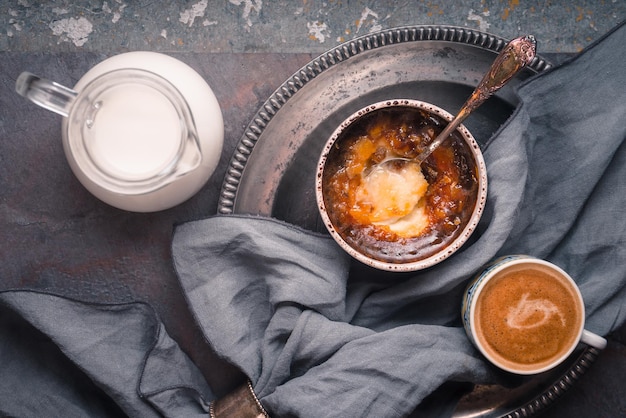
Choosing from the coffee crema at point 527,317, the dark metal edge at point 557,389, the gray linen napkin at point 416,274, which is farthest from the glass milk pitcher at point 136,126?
the dark metal edge at point 557,389

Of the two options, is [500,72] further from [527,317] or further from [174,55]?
[174,55]

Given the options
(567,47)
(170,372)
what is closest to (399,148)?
(567,47)

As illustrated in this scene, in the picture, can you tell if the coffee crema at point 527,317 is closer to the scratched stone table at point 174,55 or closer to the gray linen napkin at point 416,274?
the gray linen napkin at point 416,274

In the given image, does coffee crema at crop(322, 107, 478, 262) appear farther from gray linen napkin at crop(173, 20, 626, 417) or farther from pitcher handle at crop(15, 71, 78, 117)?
pitcher handle at crop(15, 71, 78, 117)

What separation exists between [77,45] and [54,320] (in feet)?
1.36

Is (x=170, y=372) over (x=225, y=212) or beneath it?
beneath

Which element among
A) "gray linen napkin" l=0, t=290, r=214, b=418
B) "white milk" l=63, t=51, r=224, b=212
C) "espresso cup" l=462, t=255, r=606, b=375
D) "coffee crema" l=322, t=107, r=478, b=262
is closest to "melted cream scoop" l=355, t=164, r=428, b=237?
"coffee crema" l=322, t=107, r=478, b=262

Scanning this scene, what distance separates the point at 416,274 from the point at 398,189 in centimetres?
13

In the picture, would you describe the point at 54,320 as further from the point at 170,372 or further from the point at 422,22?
the point at 422,22

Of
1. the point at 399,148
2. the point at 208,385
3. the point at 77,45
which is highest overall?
the point at 399,148

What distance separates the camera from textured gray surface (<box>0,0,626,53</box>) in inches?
40.0

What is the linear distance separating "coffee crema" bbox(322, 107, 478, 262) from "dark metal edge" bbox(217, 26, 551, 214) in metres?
0.10

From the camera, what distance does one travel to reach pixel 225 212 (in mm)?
924

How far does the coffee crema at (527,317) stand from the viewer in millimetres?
870
